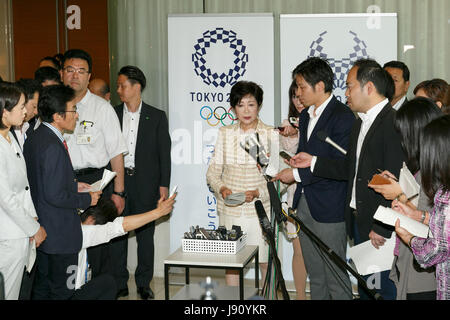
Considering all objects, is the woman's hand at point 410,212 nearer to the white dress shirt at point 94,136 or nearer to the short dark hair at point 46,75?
the white dress shirt at point 94,136

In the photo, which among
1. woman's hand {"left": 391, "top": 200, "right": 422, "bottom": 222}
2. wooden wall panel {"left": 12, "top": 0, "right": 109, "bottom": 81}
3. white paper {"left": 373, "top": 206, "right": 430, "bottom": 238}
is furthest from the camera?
wooden wall panel {"left": 12, "top": 0, "right": 109, "bottom": 81}

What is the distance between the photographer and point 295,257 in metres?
4.17

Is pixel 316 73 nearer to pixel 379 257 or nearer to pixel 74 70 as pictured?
pixel 379 257

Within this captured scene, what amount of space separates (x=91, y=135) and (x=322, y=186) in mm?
1721

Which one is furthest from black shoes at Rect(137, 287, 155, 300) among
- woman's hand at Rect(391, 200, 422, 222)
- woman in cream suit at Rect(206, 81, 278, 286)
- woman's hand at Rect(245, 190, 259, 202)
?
woman's hand at Rect(391, 200, 422, 222)

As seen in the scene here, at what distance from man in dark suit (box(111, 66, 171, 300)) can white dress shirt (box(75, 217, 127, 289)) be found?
4.35 feet

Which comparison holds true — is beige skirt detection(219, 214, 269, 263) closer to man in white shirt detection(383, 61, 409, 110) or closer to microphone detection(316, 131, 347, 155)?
microphone detection(316, 131, 347, 155)

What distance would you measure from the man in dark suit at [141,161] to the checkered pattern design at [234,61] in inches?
22.0

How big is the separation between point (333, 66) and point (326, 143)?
138cm

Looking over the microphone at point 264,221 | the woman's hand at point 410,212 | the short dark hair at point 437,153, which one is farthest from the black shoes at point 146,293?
the short dark hair at point 437,153

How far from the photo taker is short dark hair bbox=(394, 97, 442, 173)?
2.53 m

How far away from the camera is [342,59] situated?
4.58m
